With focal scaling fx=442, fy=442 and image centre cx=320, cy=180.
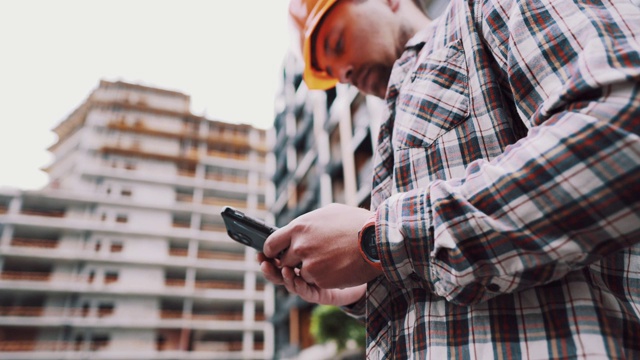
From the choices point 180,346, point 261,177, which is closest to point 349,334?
point 180,346

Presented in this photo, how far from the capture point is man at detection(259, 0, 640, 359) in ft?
1.93

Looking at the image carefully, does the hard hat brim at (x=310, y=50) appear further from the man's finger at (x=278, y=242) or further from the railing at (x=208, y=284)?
the railing at (x=208, y=284)

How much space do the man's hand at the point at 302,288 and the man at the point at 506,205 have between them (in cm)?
8

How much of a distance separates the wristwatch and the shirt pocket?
229mm

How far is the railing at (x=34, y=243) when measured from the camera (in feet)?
94.7

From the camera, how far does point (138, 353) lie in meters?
27.8

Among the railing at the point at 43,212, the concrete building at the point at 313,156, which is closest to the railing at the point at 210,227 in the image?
the railing at the point at 43,212

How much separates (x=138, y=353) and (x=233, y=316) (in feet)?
20.9

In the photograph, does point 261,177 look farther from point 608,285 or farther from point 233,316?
point 608,285

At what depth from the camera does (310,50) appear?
1.61 meters

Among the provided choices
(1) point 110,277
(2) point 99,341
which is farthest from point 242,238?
(1) point 110,277

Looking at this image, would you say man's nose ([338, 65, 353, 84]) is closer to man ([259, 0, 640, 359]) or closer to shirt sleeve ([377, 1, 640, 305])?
man ([259, 0, 640, 359])

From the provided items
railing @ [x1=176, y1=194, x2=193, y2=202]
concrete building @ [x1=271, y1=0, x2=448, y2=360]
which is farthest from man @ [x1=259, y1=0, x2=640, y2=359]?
railing @ [x1=176, y1=194, x2=193, y2=202]

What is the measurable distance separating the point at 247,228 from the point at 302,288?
0.22 metres
